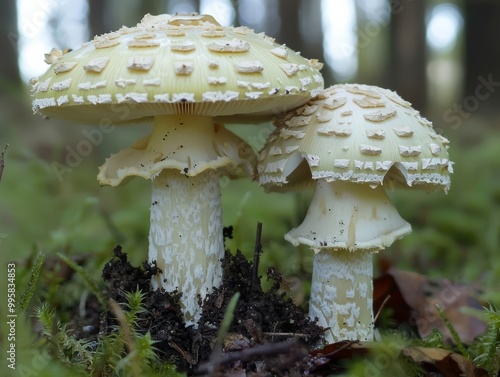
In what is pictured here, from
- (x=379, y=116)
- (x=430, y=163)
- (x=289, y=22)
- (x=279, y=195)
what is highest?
(x=379, y=116)

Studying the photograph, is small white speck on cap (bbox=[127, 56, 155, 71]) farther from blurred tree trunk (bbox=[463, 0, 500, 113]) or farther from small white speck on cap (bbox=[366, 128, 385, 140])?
blurred tree trunk (bbox=[463, 0, 500, 113])

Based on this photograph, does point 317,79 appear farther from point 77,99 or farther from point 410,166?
point 77,99

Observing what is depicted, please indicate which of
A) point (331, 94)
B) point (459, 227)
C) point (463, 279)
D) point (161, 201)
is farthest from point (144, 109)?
point (459, 227)

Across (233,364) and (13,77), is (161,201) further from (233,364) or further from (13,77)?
(13,77)

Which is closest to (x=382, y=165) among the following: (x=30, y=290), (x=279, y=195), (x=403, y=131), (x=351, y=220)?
(x=403, y=131)

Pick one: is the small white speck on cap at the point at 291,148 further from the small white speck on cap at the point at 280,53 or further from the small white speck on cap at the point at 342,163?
the small white speck on cap at the point at 280,53

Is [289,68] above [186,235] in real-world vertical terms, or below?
above
